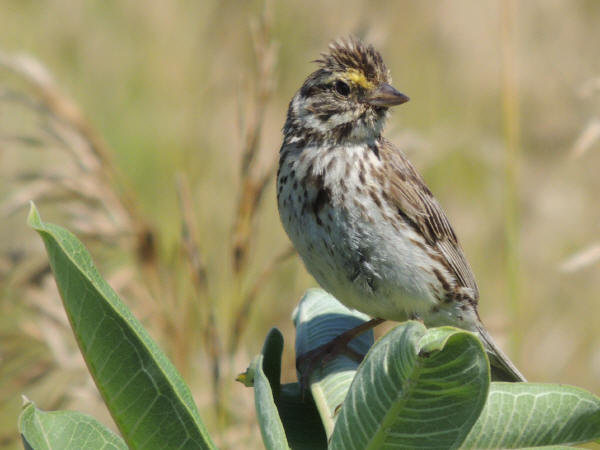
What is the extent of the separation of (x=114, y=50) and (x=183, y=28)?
16.5 inches

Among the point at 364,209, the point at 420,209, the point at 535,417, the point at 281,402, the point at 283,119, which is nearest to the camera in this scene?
the point at 535,417

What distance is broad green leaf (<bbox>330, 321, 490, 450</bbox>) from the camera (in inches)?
45.8

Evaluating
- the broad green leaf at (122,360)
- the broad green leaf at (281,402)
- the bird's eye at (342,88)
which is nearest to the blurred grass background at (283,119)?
the bird's eye at (342,88)

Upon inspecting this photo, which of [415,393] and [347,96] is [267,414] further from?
[347,96]

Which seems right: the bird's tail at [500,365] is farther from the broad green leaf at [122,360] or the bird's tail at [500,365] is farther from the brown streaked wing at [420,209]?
the broad green leaf at [122,360]

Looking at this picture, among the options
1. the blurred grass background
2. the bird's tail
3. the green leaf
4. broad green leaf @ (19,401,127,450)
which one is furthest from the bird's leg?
the blurred grass background

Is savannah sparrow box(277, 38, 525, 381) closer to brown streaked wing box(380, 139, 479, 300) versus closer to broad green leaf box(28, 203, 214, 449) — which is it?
brown streaked wing box(380, 139, 479, 300)

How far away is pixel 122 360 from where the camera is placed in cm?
124

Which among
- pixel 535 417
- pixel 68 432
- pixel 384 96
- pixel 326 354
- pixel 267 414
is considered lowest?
pixel 535 417

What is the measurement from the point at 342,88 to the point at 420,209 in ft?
1.62

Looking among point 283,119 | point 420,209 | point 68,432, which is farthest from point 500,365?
point 283,119

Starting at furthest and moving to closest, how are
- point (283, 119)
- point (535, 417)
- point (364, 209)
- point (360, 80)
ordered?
point (283, 119), point (360, 80), point (364, 209), point (535, 417)

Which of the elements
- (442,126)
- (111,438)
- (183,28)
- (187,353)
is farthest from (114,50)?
(111,438)

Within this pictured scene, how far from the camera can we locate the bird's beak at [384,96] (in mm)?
2854
